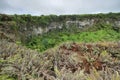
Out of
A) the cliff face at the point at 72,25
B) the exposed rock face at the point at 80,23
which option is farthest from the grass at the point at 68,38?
the exposed rock face at the point at 80,23

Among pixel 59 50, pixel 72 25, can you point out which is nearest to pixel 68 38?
pixel 72 25

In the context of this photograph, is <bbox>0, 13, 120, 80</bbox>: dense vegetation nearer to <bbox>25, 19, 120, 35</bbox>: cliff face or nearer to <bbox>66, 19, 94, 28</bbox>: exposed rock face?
<bbox>25, 19, 120, 35</bbox>: cliff face

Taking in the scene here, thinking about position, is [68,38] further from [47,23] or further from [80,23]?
[80,23]

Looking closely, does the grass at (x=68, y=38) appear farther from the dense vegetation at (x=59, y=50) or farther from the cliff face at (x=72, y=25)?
the cliff face at (x=72, y=25)

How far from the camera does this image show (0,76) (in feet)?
22.9

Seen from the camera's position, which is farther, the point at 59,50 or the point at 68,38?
the point at 68,38

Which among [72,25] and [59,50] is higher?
[59,50]

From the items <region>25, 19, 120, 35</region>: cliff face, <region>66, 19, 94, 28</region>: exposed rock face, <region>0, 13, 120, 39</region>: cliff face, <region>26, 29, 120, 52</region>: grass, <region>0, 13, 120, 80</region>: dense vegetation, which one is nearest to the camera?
<region>0, 13, 120, 80</region>: dense vegetation

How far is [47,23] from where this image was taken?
177 feet

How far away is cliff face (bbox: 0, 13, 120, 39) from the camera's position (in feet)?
140

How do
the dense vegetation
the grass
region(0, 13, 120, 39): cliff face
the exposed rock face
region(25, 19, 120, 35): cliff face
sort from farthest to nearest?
1. the exposed rock face
2. region(25, 19, 120, 35): cliff face
3. the grass
4. region(0, 13, 120, 39): cliff face
5. the dense vegetation

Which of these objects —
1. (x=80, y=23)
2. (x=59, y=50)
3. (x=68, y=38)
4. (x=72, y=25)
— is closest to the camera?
(x=59, y=50)

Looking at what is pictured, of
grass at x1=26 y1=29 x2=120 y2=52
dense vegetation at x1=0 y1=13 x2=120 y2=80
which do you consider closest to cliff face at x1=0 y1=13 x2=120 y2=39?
dense vegetation at x1=0 y1=13 x2=120 y2=80

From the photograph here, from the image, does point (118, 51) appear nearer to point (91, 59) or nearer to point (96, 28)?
point (91, 59)
